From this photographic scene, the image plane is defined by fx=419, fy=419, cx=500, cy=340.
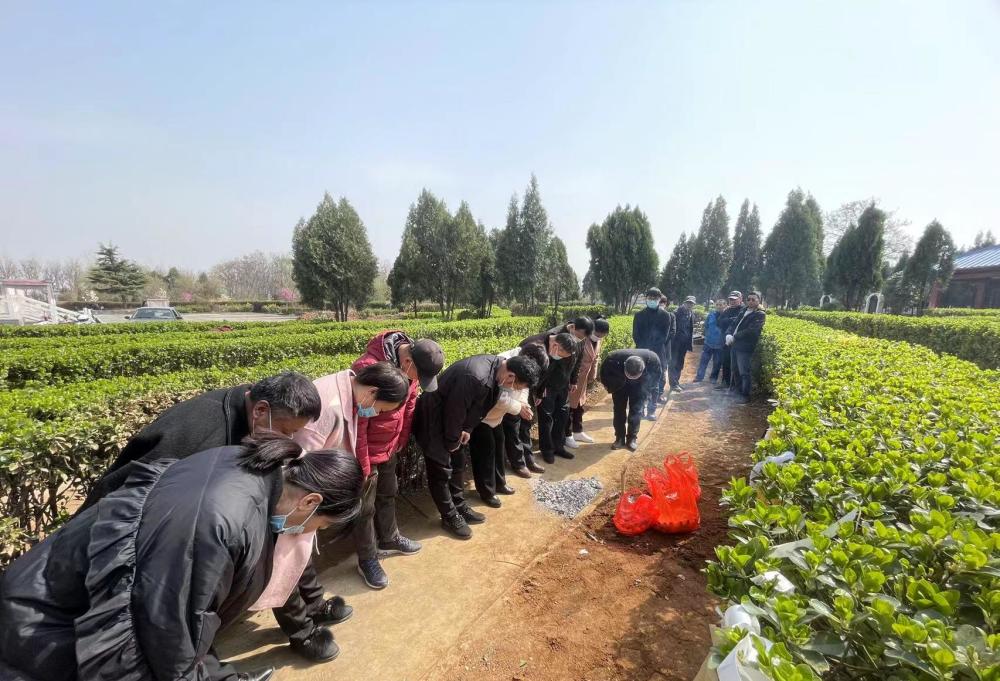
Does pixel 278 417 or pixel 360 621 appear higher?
pixel 278 417

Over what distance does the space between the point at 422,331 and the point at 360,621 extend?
9782 millimetres

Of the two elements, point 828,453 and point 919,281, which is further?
point 919,281

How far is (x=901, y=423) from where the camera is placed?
97.9 inches

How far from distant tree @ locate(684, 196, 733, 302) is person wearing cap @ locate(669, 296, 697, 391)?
24.4 meters

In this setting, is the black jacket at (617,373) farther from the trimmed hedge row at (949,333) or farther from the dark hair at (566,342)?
the trimmed hedge row at (949,333)

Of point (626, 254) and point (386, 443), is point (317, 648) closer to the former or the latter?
point (386, 443)

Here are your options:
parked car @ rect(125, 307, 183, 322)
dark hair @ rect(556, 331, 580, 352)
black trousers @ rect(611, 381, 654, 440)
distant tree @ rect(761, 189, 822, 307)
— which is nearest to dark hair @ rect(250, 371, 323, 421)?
dark hair @ rect(556, 331, 580, 352)

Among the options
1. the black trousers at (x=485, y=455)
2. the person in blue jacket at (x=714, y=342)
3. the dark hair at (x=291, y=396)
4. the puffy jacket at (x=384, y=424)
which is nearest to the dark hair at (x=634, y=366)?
the black trousers at (x=485, y=455)

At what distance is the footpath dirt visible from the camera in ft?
7.52

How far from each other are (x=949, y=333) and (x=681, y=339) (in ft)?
23.8

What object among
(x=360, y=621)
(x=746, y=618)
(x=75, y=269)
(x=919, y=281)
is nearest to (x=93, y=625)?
(x=360, y=621)

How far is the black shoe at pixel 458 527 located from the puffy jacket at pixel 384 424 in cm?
81

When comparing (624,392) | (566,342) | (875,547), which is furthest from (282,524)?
(624,392)

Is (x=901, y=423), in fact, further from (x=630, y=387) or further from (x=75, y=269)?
(x=75, y=269)
